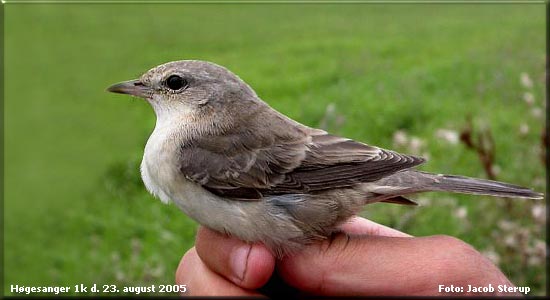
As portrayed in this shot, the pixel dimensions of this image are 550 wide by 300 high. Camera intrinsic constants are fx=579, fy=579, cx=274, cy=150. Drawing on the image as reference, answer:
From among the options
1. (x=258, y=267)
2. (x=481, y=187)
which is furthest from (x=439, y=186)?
(x=258, y=267)

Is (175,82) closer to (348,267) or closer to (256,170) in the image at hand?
(256,170)

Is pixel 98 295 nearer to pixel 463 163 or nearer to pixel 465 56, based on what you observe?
pixel 463 163

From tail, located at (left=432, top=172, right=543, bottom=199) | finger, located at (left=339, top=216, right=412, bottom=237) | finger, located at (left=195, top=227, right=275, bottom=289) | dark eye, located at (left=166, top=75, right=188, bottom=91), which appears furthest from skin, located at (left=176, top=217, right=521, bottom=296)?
dark eye, located at (left=166, top=75, right=188, bottom=91)

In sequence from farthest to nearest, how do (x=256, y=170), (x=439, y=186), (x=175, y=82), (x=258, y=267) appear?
(x=175, y=82)
(x=256, y=170)
(x=439, y=186)
(x=258, y=267)

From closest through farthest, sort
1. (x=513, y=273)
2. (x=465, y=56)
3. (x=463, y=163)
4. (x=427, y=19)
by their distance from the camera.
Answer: (x=513, y=273) < (x=463, y=163) < (x=465, y=56) < (x=427, y=19)

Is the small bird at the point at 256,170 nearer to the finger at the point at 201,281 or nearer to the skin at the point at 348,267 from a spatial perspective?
the skin at the point at 348,267

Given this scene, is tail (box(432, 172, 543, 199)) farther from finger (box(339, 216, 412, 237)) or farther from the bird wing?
finger (box(339, 216, 412, 237))

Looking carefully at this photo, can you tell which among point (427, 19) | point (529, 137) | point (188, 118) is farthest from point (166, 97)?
point (427, 19)
